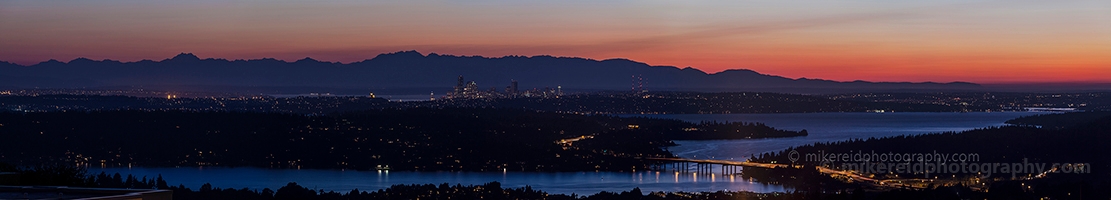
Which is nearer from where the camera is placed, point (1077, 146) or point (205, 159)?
point (1077, 146)

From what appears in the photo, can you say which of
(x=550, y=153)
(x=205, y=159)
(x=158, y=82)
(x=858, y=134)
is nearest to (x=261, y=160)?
(x=205, y=159)

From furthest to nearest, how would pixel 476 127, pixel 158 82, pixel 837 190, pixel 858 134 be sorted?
pixel 158 82
pixel 858 134
pixel 476 127
pixel 837 190

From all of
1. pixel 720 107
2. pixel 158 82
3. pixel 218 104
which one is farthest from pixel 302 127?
pixel 158 82

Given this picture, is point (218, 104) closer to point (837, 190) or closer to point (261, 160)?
point (261, 160)

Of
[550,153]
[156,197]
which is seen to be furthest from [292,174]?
[156,197]

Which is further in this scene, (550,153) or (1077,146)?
(550,153)

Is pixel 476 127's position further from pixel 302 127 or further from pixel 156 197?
pixel 156 197

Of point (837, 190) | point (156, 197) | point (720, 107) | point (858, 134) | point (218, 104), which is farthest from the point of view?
point (720, 107)

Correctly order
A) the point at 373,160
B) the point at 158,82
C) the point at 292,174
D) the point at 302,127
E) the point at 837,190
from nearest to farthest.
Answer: the point at 837,190
the point at 292,174
the point at 373,160
the point at 302,127
the point at 158,82

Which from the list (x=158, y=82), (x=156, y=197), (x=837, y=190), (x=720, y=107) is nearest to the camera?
(x=156, y=197)
